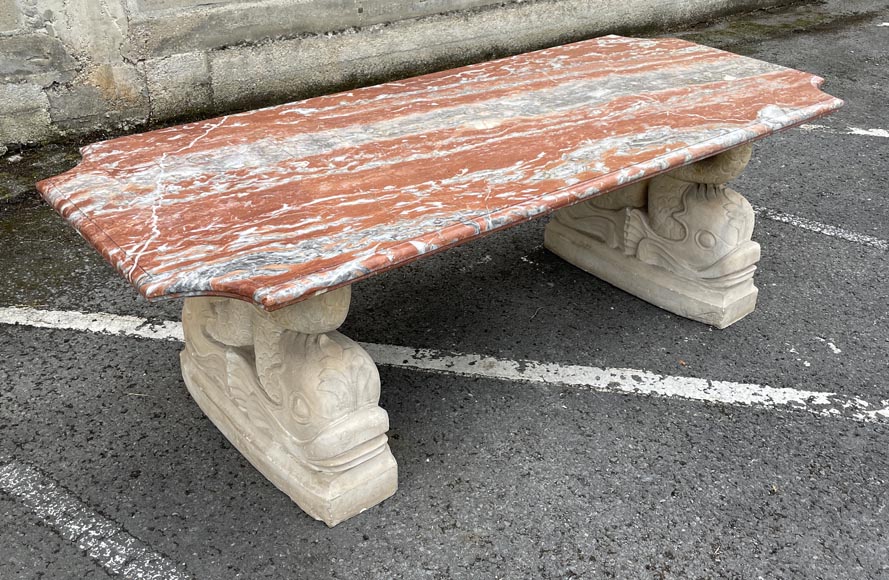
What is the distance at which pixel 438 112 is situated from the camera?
2674 mm

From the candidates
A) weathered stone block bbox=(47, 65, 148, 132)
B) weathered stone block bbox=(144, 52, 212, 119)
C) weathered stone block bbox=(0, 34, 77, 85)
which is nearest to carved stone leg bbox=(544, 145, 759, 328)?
weathered stone block bbox=(144, 52, 212, 119)

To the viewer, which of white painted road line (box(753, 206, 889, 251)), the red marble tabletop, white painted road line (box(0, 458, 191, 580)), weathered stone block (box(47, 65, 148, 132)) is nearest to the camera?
the red marble tabletop

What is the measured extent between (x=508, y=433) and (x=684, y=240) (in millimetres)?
1058

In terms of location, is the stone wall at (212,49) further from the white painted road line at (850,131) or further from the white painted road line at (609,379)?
the white painted road line at (850,131)

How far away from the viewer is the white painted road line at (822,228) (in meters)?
3.58

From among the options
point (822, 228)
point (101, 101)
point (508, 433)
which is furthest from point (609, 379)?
point (101, 101)

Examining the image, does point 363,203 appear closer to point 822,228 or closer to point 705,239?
point 705,239

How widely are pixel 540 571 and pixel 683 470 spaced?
59cm

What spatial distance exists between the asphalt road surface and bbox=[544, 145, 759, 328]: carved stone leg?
9 centimetres

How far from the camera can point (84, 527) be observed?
214 centimetres

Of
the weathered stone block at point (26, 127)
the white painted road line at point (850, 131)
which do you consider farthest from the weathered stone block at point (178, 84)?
the white painted road line at point (850, 131)

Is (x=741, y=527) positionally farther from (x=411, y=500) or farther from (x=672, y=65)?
(x=672, y=65)

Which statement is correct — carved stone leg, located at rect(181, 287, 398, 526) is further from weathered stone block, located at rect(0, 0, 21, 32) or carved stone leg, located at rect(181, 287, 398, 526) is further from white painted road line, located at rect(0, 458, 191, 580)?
weathered stone block, located at rect(0, 0, 21, 32)

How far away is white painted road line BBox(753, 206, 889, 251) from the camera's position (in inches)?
141
